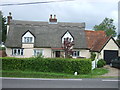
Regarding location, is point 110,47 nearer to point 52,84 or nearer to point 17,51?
point 17,51

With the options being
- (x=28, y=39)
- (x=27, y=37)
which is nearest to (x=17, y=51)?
(x=28, y=39)

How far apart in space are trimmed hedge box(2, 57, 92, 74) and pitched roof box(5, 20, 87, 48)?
11793 mm

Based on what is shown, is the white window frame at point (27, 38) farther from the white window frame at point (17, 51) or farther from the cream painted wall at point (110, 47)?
the cream painted wall at point (110, 47)

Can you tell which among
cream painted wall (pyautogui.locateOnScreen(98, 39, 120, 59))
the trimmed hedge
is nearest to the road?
the trimmed hedge

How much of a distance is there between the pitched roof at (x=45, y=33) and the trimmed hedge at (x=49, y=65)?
→ 38.7 ft

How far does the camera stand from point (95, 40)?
3547cm

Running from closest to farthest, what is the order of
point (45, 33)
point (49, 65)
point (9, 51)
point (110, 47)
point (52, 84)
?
1. point (52, 84)
2. point (49, 65)
3. point (110, 47)
4. point (9, 51)
5. point (45, 33)

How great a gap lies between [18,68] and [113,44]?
627 inches

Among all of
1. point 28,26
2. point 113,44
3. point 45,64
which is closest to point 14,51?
point 28,26

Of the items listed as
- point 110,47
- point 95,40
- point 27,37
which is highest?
point 27,37

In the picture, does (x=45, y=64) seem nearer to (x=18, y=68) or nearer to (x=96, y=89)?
(x=18, y=68)

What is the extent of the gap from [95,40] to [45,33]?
28.3 feet

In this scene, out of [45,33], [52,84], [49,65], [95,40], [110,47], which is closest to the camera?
[52,84]

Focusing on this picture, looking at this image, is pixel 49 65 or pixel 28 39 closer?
pixel 49 65
